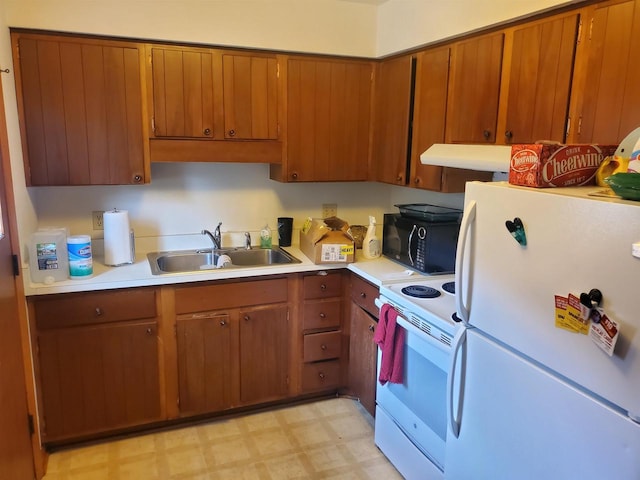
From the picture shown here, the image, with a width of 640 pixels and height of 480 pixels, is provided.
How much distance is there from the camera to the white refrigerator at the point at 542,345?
117 centimetres

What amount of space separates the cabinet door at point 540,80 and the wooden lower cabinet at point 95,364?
1961mm

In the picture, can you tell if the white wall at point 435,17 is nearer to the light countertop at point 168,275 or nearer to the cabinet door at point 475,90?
the cabinet door at point 475,90

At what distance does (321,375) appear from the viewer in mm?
3029

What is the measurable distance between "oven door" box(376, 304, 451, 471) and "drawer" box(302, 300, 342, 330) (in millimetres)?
662

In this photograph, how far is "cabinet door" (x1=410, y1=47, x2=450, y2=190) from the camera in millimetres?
2531

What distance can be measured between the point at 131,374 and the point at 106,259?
64 cm

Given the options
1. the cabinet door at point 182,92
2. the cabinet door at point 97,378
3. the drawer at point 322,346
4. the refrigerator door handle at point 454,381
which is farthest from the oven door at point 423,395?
the cabinet door at point 182,92

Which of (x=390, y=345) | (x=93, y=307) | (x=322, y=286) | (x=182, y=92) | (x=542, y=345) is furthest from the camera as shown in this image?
(x=322, y=286)

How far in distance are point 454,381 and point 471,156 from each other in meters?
0.92

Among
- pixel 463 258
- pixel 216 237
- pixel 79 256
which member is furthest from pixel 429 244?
pixel 79 256

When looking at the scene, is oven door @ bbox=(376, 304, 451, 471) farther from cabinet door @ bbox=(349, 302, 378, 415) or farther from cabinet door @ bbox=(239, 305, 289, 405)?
cabinet door @ bbox=(239, 305, 289, 405)

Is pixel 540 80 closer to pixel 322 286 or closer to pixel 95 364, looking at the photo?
pixel 322 286

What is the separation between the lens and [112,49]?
8.34 ft

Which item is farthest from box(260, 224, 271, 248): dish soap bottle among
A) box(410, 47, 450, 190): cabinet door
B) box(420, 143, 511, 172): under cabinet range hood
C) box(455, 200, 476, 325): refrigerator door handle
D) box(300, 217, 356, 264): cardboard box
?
box(455, 200, 476, 325): refrigerator door handle
